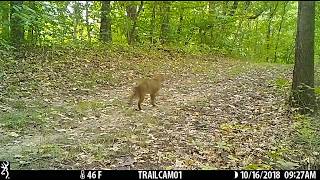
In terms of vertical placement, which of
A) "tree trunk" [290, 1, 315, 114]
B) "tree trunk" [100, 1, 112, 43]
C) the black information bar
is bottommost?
the black information bar

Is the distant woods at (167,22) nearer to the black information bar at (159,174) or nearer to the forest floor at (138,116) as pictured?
the forest floor at (138,116)

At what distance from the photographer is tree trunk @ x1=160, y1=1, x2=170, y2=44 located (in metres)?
3.40

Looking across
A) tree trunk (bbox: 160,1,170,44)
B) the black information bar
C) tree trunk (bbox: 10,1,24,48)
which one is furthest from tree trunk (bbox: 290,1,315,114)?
tree trunk (bbox: 10,1,24,48)

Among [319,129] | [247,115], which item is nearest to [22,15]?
[247,115]

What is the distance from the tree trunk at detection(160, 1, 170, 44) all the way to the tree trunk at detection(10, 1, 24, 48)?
187 centimetres

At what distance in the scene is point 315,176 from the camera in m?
4.32

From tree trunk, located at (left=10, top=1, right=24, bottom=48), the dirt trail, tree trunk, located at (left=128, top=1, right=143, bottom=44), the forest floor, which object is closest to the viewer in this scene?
tree trunk, located at (left=128, top=1, right=143, bottom=44)

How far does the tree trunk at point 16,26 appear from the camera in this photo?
16.0 feet

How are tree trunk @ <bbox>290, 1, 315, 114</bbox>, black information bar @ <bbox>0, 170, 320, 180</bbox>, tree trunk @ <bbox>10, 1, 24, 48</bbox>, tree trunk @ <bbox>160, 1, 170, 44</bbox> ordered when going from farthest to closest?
tree trunk @ <bbox>290, 1, 315, 114</bbox>, tree trunk @ <bbox>10, 1, 24, 48</bbox>, black information bar @ <bbox>0, 170, 320, 180</bbox>, tree trunk @ <bbox>160, 1, 170, 44</bbox>

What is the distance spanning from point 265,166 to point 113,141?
6.57ft

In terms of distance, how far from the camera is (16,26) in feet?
18.8

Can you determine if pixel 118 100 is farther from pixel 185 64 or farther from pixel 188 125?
pixel 185 64

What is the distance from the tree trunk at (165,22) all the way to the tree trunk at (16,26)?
1.87 metres

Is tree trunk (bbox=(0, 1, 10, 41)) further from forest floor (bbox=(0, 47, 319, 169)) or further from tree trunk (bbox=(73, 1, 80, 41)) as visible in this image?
tree trunk (bbox=(73, 1, 80, 41))
